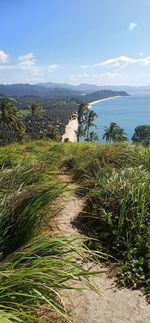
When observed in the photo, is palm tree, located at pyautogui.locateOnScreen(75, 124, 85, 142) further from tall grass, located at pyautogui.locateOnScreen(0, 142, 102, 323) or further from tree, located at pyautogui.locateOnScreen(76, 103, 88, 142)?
tall grass, located at pyautogui.locateOnScreen(0, 142, 102, 323)

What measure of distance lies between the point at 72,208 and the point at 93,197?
32cm

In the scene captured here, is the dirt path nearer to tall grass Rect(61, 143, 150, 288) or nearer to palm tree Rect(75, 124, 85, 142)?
tall grass Rect(61, 143, 150, 288)

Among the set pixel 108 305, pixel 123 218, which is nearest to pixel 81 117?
pixel 123 218

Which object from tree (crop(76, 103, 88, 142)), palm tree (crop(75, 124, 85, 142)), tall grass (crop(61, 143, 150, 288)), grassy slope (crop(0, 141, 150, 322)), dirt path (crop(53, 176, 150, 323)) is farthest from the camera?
palm tree (crop(75, 124, 85, 142))

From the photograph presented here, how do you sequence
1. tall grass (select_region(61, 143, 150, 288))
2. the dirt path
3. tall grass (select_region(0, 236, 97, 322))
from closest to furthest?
tall grass (select_region(0, 236, 97, 322)) → the dirt path → tall grass (select_region(61, 143, 150, 288))

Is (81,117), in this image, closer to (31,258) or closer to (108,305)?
(108,305)

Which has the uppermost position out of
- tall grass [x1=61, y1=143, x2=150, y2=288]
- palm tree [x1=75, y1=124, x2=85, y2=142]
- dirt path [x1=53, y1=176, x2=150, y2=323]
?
tall grass [x1=61, y1=143, x2=150, y2=288]

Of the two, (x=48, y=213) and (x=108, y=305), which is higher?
(x=48, y=213)

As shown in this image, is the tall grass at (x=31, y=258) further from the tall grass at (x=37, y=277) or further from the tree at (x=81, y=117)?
the tree at (x=81, y=117)

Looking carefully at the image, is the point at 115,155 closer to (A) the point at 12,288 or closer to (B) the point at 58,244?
(B) the point at 58,244

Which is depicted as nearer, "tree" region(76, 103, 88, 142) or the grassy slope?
the grassy slope

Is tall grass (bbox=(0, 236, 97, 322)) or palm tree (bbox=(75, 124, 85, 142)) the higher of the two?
tall grass (bbox=(0, 236, 97, 322))

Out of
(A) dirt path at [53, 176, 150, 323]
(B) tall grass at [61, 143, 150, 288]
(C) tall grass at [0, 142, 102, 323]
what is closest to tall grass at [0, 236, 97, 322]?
(C) tall grass at [0, 142, 102, 323]

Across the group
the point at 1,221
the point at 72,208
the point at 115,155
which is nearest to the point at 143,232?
the point at 72,208
